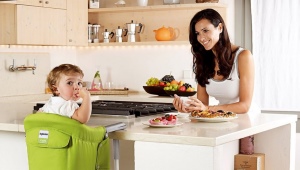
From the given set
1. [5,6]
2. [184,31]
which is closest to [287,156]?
[184,31]

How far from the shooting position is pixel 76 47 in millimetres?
7414

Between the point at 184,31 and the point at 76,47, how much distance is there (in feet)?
4.89

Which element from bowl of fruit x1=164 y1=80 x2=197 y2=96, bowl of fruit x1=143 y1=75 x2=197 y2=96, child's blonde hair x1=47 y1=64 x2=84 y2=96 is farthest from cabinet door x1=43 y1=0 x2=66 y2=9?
child's blonde hair x1=47 y1=64 x2=84 y2=96

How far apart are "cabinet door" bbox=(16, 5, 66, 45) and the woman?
102 inches

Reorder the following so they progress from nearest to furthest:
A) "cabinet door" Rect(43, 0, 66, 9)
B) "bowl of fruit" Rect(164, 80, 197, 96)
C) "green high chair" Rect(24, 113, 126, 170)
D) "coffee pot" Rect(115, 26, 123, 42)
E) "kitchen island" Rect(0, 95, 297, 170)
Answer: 1. "kitchen island" Rect(0, 95, 297, 170)
2. "green high chair" Rect(24, 113, 126, 170)
3. "bowl of fruit" Rect(164, 80, 197, 96)
4. "cabinet door" Rect(43, 0, 66, 9)
5. "coffee pot" Rect(115, 26, 123, 42)

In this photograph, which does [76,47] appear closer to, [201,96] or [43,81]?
[43,81]

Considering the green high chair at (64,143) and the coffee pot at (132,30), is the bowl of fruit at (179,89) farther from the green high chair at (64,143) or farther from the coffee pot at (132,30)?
the green high chair at (64,143)

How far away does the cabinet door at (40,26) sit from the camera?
242 inches

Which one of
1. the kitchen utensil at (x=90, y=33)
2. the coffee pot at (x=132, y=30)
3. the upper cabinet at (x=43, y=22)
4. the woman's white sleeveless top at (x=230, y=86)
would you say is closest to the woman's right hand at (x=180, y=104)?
the woman's white sleeveless top at (x=230, y=86)

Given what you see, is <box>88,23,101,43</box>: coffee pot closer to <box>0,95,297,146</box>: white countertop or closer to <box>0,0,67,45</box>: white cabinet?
<box>0,0,67,45</box>: white cabinet

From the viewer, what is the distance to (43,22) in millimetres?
6418

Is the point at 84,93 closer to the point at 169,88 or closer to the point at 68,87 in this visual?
the point at 68,87

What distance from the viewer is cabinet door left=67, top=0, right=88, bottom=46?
6786 millimetres

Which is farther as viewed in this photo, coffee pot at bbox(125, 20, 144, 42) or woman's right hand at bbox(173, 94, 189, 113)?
coffee pot at bbox(125, 20, 144, 42)
